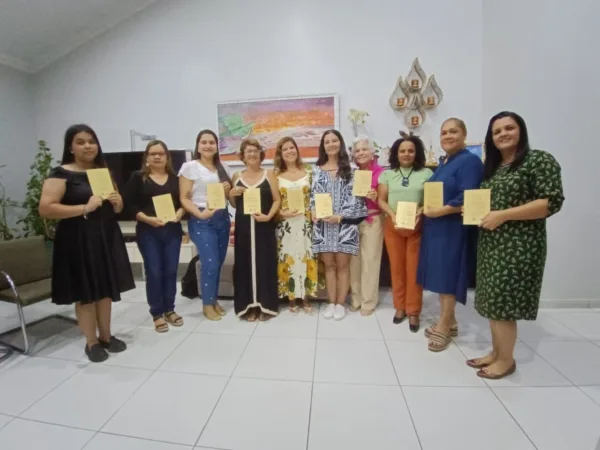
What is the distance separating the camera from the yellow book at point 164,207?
7.28 ft

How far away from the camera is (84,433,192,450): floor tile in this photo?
1323mm

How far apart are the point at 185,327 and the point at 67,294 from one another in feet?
2.78

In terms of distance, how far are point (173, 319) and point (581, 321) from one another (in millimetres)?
3169

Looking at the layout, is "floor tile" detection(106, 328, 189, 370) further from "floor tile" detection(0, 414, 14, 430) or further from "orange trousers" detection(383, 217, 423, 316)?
"orange trousers" detection(383, 217, 423, 316)

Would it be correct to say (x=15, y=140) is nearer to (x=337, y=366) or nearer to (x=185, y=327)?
(x=185, y=327)

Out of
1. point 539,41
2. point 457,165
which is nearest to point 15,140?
point 457,165

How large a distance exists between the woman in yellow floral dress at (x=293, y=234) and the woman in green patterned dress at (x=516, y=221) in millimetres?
1264

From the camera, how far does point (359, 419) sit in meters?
1.45

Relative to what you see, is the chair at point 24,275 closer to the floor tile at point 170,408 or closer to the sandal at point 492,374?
the floor tile at point 170,408

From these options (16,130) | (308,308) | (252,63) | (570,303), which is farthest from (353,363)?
(16,130)

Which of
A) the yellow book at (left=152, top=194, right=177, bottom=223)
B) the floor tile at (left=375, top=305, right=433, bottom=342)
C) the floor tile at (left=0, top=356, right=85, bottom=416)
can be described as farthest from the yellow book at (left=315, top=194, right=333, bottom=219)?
the floor tile at (left=0, top=356, right=85, bottom=416)

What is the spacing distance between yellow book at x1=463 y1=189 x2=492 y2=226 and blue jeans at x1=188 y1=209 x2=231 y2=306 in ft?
5.54

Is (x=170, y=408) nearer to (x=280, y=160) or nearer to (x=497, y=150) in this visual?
(x=280, y=160)

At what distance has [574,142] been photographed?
8.46 feet
